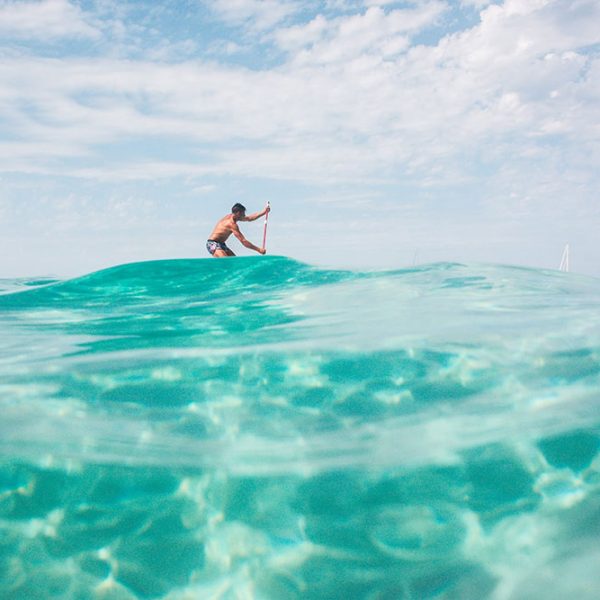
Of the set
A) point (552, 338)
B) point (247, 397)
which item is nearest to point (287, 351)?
point (247, 397)

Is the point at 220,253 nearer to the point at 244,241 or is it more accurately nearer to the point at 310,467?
the point at 244,241

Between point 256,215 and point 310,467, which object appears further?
point 256,215

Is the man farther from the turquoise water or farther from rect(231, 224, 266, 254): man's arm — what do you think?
the turquoise water

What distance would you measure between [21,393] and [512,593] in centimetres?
344

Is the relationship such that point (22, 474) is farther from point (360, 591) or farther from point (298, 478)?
point (360, 591)

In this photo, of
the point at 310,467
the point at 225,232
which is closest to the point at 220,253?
the point at 225,232

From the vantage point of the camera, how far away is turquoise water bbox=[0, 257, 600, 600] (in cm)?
270

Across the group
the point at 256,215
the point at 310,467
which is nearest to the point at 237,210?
the point at 256,215

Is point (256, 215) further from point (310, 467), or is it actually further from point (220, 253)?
point (310, 467)

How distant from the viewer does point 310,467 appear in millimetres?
3205

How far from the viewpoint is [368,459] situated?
3.25 meters

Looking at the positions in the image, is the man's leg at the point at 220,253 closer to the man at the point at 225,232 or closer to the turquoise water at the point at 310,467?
the man at the point at 225,232

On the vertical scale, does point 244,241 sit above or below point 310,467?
above

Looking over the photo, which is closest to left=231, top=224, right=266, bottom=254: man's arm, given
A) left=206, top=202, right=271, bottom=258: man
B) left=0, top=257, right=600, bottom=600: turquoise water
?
left=206, top=202, right=271, bottom=258: man
